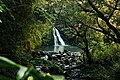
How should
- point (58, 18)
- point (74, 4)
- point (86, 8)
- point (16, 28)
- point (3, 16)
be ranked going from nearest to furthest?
point (3, 16) → point (16, 28) → point (86, 8) → point (74, 4) → point (58, 18)

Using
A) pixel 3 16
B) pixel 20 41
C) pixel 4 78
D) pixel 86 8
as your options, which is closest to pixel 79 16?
pixel 86 8

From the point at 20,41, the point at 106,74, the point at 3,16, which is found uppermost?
the point at 3,16

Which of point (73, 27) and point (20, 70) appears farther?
point (73, 27)

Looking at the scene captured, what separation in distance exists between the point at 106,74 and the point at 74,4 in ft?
13.9

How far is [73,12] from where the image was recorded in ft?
54.3

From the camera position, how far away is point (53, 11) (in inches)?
765

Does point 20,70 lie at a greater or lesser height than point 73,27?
greater

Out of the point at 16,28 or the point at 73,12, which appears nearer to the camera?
the point at 16,28

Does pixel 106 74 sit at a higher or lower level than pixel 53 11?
lower

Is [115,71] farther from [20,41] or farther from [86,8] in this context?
[20,41]

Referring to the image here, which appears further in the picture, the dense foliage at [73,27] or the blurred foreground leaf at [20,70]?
the dense foliage at [73,27]

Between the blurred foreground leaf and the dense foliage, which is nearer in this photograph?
the blurred foreground leaf

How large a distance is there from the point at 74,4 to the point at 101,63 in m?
4.02

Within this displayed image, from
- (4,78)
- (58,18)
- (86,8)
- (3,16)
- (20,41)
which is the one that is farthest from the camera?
(58,18)
